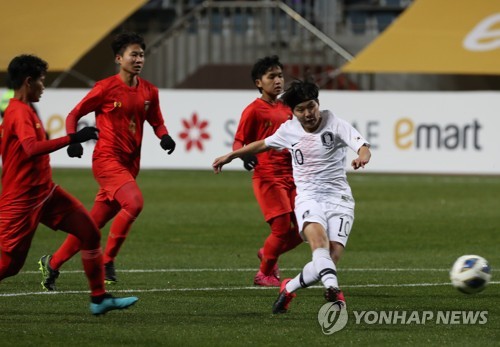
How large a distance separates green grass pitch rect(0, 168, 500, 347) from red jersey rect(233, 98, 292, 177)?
3.63 ft

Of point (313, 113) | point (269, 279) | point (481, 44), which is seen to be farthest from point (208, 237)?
point (481, 44)

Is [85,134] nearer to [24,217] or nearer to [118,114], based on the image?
[24,217]

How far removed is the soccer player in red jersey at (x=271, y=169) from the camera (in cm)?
1127

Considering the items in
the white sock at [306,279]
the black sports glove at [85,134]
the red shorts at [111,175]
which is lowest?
the white sock at [306,279]

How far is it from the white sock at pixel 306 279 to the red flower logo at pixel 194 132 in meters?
17.1

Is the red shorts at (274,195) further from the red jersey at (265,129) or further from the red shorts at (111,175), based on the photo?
the red shorts at (111,175)

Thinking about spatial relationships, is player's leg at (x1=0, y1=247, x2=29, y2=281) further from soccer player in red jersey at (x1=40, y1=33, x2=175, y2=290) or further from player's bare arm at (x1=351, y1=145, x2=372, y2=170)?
player's bare arm at (x1=351, y1=145, x2=372, y2=170)

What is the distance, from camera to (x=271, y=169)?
456 inches

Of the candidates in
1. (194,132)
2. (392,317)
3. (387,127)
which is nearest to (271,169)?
(392,317)

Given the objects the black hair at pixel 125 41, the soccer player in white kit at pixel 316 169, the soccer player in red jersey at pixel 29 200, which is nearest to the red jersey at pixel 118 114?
the black hair at pixel 125 41

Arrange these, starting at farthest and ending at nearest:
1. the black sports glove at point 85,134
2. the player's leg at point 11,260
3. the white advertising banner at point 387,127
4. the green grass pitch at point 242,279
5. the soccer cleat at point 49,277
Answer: the white advertising banner at point 387,127 < the soccer cleat at point 49,277 < the player's leg at point 11,260 < the black sports glove at point 85,134 < the green grass pitch at point 242,279

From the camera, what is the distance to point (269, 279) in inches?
440

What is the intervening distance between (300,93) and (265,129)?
2548 mm

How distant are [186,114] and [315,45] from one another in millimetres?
5664
